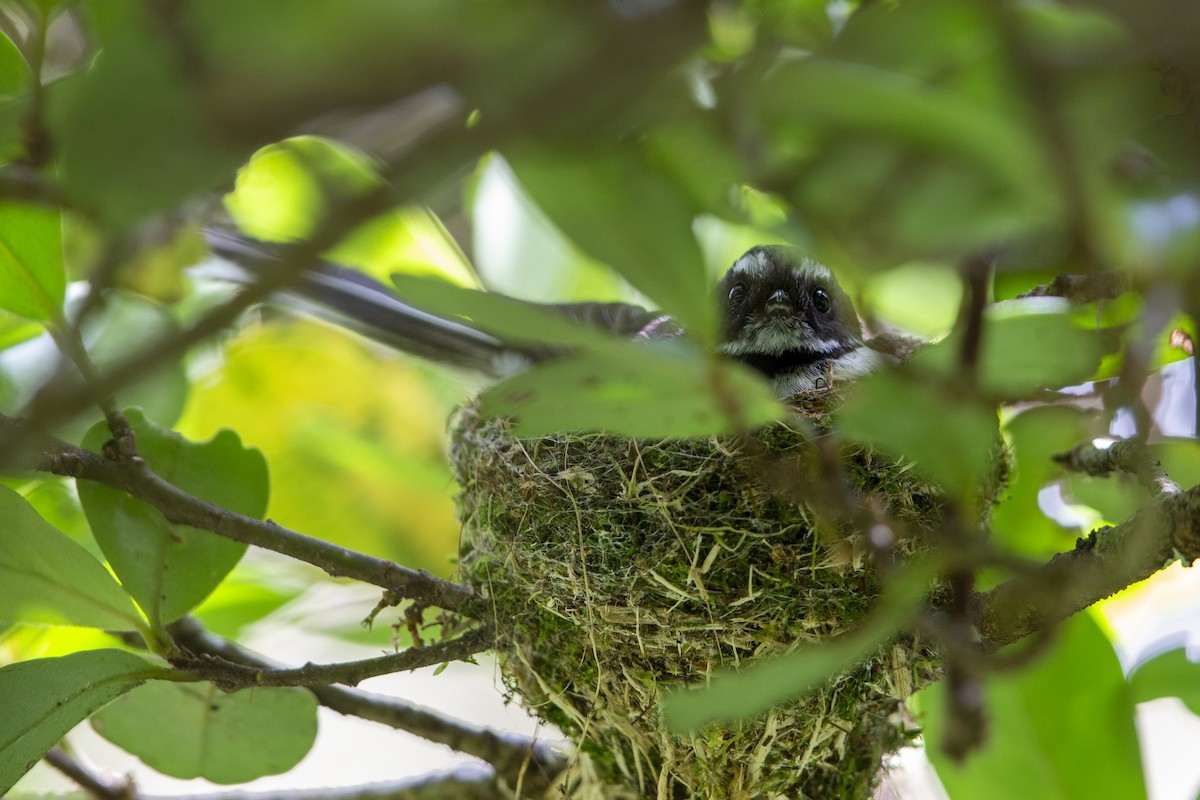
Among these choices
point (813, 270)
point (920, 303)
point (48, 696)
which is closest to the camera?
point (48, 696)

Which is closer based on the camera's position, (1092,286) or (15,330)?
(1092,286)

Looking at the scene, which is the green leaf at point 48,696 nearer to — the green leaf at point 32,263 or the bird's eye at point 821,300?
the green leaf at point 32,263

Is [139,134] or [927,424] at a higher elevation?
[139,134]

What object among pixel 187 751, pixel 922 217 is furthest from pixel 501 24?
pixel 187 751

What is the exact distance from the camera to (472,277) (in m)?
2.02

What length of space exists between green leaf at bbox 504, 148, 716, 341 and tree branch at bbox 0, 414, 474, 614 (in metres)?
0.61

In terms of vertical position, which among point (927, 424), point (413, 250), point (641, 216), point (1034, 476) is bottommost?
point (1034, 476)

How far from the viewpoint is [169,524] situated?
3.70 ft

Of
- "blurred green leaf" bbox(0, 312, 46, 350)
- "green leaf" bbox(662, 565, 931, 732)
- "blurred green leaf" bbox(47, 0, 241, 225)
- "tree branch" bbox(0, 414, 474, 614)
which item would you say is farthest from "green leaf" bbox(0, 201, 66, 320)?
"green leaf" bbox(662, 565, 931, 732)

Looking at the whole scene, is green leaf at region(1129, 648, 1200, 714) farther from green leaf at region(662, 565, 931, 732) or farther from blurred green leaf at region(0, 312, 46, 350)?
blurred green leaf at region(0, 312, 46, 350)

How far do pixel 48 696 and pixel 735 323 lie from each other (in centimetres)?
140

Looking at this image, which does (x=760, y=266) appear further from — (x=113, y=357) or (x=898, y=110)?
(x=898, y=110)

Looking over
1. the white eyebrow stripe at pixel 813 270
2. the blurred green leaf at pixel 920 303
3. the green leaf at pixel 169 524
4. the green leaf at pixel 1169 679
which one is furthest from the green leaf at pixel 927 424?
the white eyebrow stripe at pixel 813 270

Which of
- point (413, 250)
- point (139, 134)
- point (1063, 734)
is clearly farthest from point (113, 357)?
point (1063, 734)
